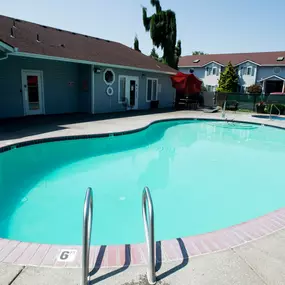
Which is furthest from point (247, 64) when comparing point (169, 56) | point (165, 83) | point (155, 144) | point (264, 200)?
point (264, 200)

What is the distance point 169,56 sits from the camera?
28.5 m

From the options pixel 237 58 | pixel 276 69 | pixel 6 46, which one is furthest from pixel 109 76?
pixel 237 58

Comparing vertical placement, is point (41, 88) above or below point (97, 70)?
below

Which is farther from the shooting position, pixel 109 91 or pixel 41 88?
pixel 109 91

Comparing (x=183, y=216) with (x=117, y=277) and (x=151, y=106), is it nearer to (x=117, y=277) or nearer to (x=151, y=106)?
(x=117, y=277)

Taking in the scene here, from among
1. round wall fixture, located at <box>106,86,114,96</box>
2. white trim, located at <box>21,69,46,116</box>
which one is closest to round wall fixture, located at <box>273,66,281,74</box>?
round wall fixture, located at <box>106,86,114,96</box>

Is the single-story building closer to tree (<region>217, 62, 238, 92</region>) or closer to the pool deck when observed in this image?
the pool deck

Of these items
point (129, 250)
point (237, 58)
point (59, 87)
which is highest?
point (237, 58)

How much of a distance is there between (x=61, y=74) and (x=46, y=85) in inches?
45.0

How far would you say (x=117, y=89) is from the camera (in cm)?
1539

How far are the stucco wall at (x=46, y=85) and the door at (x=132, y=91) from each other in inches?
149

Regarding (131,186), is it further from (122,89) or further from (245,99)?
(245,99)

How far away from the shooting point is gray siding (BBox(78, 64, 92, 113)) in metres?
13.6

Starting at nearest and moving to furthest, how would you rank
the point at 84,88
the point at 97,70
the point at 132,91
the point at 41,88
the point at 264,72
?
the point at 41,88
the point at 97,70
the point at 84,88
the point at 132,91
the point at 264,72
